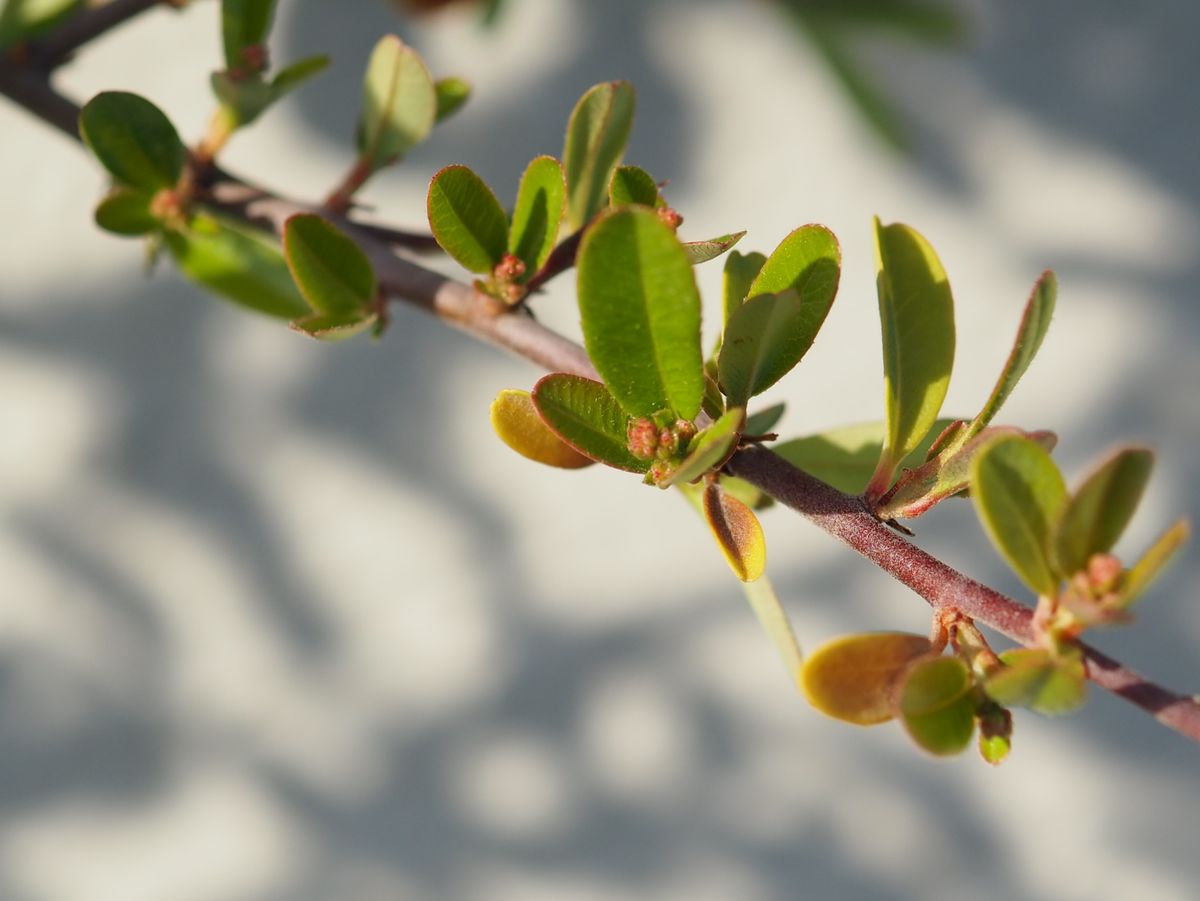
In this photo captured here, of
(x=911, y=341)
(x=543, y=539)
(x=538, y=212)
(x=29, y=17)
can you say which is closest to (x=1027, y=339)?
(x=911, y=341)

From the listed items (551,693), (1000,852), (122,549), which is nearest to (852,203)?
(551,693)

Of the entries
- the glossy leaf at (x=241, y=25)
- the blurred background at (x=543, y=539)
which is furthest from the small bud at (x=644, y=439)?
the blurred background at (x=543, y=539)

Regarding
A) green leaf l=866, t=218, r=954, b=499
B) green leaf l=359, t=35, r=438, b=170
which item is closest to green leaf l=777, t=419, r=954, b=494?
green leaf l=866, t=218, r=954, b=499

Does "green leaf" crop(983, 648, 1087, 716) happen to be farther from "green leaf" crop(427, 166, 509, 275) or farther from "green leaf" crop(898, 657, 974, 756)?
"green leaf" crop(427, 166, 509, 275)

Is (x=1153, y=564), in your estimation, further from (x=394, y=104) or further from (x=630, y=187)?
(x=394, y=104)

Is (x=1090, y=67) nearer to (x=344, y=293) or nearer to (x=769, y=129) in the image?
(x=769, y=129)

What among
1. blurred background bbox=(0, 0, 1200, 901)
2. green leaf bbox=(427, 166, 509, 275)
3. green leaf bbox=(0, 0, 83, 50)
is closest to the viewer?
green leaf bbox=(427, 166, 509, 275)

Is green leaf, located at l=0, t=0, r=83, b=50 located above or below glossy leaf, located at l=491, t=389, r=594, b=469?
above
